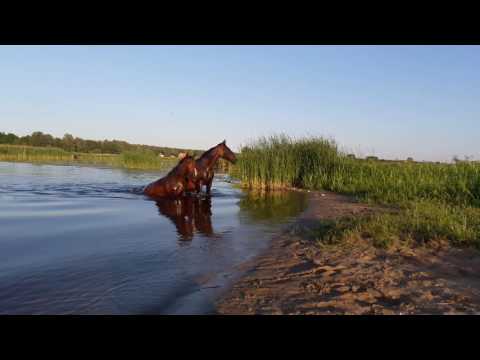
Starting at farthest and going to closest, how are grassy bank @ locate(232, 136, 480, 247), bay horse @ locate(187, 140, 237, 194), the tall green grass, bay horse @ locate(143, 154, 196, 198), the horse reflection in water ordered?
the tall green grass < bay horse @ locate(187, 140, 237, 194) < bay horse @ locate(143, 154, 196, 198) < the horse reflection in water < grassy bank @ locate(232, 136, 480, 247)

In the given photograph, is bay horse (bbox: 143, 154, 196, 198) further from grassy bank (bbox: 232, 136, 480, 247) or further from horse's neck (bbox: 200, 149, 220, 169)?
grassy bank (bbox: 232, 136, 480, 247)

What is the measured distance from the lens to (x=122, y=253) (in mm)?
4773

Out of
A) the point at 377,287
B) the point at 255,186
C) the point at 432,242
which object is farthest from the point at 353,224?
the point at 255,186

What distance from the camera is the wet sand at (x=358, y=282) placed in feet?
9.61

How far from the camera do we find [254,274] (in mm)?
4070

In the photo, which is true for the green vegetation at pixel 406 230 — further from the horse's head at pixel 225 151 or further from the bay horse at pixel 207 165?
the horse's head at pixel 225 151

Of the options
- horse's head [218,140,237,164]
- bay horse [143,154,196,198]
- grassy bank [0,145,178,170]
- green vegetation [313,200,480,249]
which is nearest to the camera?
green vegetation [313,200,480,249]

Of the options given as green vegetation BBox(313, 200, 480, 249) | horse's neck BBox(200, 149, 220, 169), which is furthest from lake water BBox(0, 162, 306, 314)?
horse's neck BBox(200, 149, 220, 169)

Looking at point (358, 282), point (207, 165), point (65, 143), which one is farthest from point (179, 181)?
point (65, 143)

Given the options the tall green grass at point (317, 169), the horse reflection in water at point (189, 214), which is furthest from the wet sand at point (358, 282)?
the tall green grass at point (317, 169)

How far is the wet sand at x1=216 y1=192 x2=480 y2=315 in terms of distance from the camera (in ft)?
9.61

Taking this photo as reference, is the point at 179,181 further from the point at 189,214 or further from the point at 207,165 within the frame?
the point at 189,214

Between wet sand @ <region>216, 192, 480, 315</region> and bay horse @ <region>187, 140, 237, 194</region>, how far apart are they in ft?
21.6
